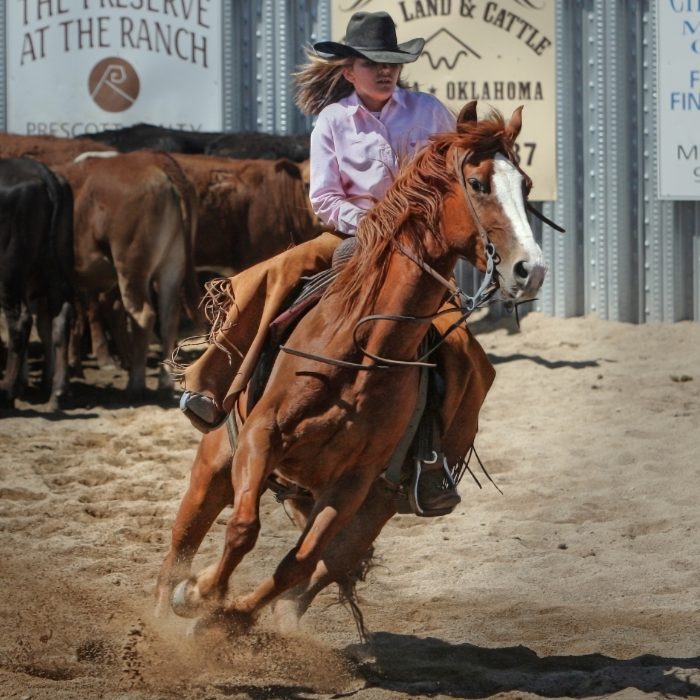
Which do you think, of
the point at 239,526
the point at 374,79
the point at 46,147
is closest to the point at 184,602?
the point at 239,526

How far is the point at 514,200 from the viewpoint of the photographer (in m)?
4.52

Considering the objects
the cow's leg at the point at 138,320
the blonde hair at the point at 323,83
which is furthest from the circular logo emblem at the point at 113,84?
the blonde hair at the point at 323,83

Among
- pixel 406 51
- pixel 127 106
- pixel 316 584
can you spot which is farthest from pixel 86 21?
pixel 316 584

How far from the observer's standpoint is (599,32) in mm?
12422

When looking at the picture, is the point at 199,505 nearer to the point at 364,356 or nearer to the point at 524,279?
the point at 364,356

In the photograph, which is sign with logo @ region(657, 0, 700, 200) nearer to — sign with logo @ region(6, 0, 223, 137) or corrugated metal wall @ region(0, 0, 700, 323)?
corrugated metal wall @ region(0, 0, 700, 323)

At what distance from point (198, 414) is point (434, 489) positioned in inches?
37.2

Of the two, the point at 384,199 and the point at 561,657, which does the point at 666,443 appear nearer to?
the point at 561,657

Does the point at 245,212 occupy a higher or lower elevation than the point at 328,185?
higher

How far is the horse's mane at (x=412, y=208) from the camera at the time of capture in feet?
15.3

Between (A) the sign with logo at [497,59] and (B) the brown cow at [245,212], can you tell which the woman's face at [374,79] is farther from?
(A) the sign with logo at [497,59]

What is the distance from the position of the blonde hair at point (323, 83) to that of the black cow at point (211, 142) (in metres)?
6.67

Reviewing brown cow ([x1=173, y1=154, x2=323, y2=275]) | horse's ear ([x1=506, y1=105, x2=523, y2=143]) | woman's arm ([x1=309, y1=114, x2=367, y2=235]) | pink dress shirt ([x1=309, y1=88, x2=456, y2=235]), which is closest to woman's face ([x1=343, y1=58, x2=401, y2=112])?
pink dress shirt ([x1=309, y1=88, x2=456, y2=235])

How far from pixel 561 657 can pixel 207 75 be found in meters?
8.20
